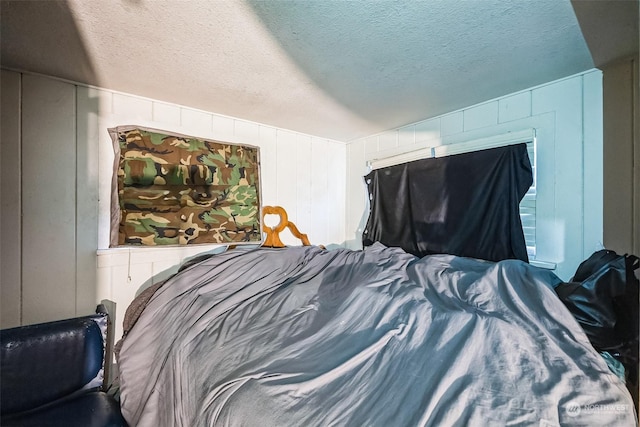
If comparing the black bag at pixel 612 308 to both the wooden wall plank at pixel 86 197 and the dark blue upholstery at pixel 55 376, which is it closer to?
the dark blue upholstery at pixel 55 376

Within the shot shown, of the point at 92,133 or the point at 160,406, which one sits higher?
the point at 92,133

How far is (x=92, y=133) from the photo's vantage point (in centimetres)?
177

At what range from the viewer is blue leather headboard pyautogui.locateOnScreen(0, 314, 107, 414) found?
111 centimetres

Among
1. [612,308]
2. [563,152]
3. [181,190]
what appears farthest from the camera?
[181,190]

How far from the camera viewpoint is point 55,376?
3.95 ft

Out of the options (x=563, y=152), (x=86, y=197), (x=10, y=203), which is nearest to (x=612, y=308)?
(x=563, y=152)

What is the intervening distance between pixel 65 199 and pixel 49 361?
1.01 metres

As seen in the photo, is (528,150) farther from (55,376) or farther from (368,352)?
(55,376)

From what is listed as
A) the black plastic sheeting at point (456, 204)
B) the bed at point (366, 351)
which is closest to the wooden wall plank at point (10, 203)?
the bed at point (366, 351)

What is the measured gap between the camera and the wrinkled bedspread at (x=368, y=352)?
0.67 metres

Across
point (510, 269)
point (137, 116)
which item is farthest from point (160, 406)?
point (137, 116)

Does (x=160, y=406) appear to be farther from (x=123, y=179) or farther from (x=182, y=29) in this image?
(x=182, y=29)

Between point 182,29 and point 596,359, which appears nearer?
point 596,359

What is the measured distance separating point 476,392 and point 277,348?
26.3 inches
